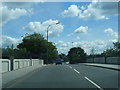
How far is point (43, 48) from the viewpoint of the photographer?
87562 millimetres

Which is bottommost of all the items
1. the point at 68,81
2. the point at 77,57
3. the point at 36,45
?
the point at 68,81

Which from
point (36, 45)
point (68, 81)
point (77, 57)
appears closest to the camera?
point (68, 81)

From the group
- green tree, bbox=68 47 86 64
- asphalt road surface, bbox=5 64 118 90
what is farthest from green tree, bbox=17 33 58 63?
asphalt road surface, bbox=5 64 118 90

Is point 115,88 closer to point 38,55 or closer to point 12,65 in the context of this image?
point 12,65

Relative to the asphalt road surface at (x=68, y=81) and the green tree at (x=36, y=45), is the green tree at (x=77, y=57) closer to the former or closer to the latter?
the green tree at (x=36, y=45)

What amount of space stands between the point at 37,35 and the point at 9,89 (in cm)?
8039

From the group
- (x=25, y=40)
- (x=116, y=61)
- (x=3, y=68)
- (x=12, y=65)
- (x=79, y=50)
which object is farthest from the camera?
(x=79, y=50)

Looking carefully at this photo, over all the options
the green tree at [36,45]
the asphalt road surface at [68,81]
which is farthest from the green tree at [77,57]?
the asphalt road surface at [68,81]

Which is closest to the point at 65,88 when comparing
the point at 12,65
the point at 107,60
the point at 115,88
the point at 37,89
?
the point at 37,89

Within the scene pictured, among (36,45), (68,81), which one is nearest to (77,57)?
(36,45)

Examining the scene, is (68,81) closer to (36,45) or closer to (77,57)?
(36,45)

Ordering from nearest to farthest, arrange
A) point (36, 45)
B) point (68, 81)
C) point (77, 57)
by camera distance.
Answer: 1. point (68, 81)
2. point (36, 45)
3. point (77, 57)

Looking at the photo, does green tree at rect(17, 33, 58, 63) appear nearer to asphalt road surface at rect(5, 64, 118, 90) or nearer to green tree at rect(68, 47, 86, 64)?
green tree at rect(68, 47, 86, 64)

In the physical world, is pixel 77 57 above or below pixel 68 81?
above
